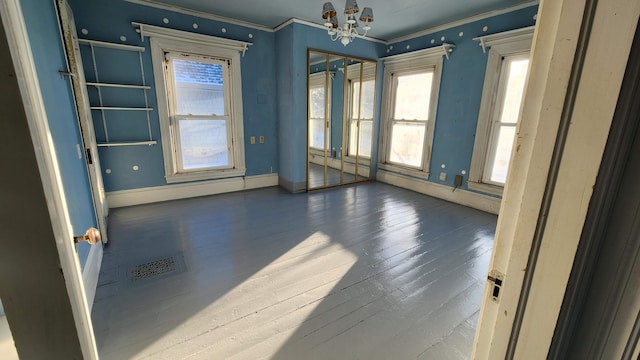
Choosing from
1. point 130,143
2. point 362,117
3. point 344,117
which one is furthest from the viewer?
point 362,117

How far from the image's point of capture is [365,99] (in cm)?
525

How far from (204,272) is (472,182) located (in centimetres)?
368

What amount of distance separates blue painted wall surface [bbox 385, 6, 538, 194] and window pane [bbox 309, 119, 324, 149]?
7.76ft

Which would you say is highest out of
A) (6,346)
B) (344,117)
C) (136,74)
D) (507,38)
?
(507,38)

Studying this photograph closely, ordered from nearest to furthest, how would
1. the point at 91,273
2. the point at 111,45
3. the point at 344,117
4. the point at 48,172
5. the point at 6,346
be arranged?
1. the point at 48,172
2. the point at 6,346
3. the point at 91,273
4. the point at 111,45
5. the point at 344,117

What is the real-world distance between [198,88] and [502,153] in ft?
14.4

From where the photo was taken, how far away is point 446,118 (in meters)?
4.14

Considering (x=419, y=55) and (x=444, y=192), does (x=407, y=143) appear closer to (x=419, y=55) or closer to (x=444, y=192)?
(x=444, y=192)

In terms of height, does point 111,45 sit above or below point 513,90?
above

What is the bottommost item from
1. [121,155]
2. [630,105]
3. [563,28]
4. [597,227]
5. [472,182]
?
[472,182]

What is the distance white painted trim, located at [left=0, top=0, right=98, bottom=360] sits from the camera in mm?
542

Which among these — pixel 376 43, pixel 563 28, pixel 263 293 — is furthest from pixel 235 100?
pixel 563 28

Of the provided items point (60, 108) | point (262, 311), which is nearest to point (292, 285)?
point (262, 311)

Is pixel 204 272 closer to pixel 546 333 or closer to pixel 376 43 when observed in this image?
pixel 546 333
